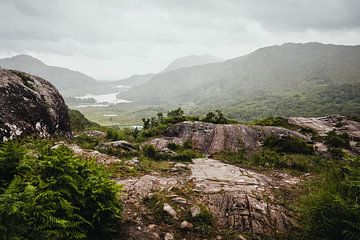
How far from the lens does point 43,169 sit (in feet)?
20.9

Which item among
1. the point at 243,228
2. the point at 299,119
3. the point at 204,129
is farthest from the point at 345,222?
the point at 299,119

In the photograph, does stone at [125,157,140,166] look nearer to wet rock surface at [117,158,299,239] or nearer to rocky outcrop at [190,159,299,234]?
wet rock surface at [117,158,299,239]

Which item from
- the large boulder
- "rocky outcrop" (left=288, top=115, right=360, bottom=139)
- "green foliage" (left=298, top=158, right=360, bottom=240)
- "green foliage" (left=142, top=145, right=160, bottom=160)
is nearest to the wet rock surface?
→ "green foliage" (left=298, top=158, right=360, bottom=240)

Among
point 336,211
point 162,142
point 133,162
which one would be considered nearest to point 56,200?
point 336,211

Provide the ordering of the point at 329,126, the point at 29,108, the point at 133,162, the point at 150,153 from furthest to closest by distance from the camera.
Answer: the point at 329,126 < the point at 150,153 < the point at 29,108 < the point at 133,162

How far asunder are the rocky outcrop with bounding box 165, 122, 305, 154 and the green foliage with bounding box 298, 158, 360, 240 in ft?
43.4

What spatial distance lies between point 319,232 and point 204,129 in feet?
57.8

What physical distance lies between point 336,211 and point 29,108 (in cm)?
1600

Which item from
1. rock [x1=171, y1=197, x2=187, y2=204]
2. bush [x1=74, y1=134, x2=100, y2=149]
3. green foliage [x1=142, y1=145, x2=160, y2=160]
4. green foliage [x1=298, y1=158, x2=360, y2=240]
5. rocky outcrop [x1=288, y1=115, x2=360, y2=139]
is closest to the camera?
green foliage [x1=298, y1=158, x2=360, y2=240]

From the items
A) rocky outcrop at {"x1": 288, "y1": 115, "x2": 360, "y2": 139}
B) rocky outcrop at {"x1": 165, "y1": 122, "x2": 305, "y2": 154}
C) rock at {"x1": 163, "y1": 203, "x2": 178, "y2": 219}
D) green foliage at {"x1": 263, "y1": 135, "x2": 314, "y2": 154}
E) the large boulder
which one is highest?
the large boulder

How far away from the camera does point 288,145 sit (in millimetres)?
19703

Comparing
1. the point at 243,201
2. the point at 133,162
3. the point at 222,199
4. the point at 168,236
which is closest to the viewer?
the point at 168,236

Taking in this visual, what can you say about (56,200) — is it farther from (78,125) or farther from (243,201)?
(78,125)

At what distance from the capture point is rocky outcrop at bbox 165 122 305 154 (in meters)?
21.1
